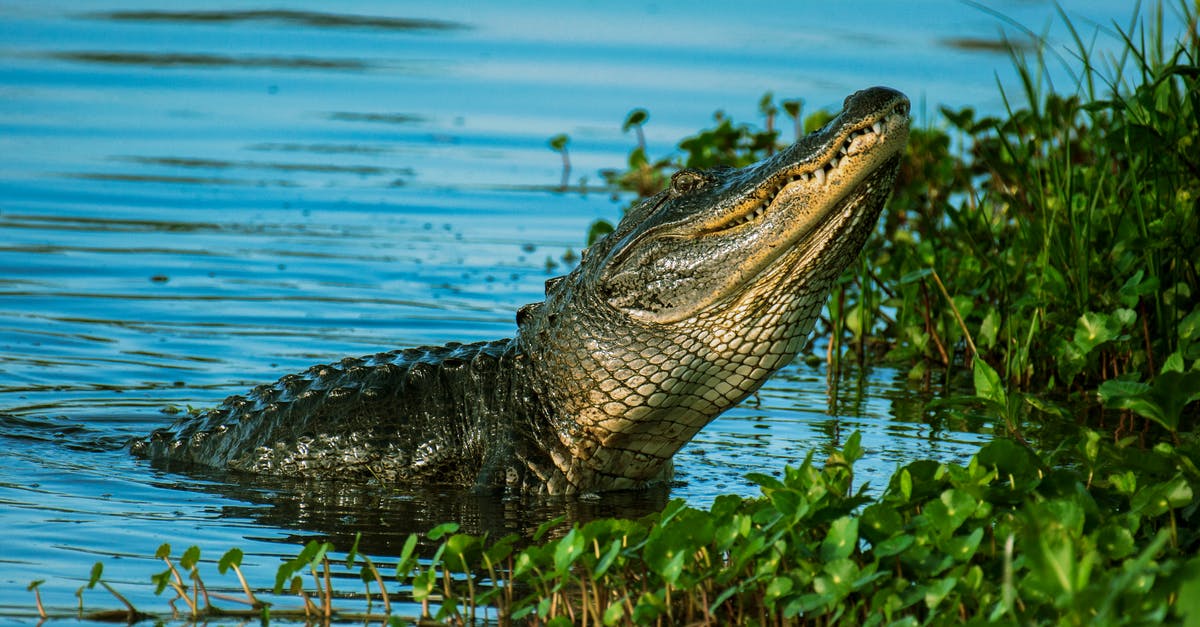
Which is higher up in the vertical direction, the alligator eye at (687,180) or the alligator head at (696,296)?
the alligator eye at (687,180)

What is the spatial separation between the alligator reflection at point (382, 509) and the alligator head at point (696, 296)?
0.14m

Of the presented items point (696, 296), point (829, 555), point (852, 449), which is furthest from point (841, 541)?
point (696, 296)

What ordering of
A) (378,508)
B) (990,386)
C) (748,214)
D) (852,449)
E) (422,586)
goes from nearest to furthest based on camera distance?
1. (422,586)
2. (852,449)
3. (990,386)
4. (748,214)
5. (378,508)

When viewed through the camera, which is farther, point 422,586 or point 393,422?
point 393,422

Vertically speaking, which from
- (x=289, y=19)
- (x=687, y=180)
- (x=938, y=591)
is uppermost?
(x=289, y=19)

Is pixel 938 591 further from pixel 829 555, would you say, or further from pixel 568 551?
pixel 568 551

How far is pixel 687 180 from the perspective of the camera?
5004 millimetres

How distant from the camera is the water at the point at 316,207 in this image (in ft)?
17.0

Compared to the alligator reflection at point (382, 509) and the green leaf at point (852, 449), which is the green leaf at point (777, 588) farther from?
the alligator reflection at point (382, 509)

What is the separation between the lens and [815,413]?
6465mm

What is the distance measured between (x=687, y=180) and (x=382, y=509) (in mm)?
1419

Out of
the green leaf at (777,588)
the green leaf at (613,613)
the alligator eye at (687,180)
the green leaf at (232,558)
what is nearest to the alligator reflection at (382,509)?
the green leaf at (232,558)

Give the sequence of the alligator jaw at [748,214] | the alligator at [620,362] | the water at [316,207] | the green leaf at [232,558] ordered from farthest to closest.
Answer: the water at [316,207] < the alligator at [620,362] < the alligator jaw at [748,214] < the green leaf at [232,558]

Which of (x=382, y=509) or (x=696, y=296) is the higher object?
(x=696, y=296)
